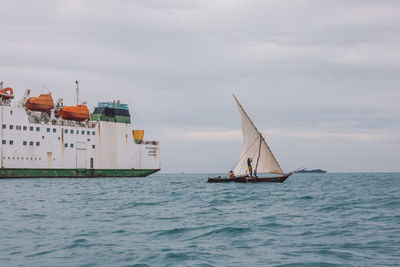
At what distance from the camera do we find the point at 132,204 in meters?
24.8

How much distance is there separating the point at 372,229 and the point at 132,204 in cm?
1363

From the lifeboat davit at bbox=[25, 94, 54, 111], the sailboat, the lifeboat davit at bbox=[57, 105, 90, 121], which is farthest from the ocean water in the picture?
the lifeboat davit at bbox=[57, 105, 90, 121]

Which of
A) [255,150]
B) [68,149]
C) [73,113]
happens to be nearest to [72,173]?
[68,149]

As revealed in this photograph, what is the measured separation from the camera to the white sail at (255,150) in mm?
46875

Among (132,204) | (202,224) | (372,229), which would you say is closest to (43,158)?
(132,204)

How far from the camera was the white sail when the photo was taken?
4688 centimetres

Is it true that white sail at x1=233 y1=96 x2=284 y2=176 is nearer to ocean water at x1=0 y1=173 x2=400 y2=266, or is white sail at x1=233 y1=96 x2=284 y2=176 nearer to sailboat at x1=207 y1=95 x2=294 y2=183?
sailboat at x1=207 y1=95 x2=294 y2=183

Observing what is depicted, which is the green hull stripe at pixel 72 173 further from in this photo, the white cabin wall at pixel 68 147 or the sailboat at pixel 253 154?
the sailboat at pixel 253 154

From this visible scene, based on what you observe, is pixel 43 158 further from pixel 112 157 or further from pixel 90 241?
pixel 90 241

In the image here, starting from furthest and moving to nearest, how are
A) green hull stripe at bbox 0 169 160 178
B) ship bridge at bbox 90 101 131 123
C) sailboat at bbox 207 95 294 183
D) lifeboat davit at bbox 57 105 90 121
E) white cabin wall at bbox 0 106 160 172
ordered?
ship bridge at bbox 90 101 131 123, lifeboat davit at bbox 57 105 90 121, white cabin wall at bbox 0 106 160 172, green hull stripe at bbox 0 169 160 178, sailboat at bbox 207 95 294 183

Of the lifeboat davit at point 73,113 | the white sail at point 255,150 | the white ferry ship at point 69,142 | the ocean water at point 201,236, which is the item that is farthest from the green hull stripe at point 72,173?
the ocean water at point 201,236

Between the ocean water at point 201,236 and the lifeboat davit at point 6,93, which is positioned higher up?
the lifeboat davit at point 6,93

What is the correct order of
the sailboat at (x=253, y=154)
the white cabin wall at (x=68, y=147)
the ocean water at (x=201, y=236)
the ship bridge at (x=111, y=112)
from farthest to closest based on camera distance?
the ship bridge at (x=111, y=112), the white cabin wall at (x=68, y=147), the sailboat at (x=253, y=154), the ocean water at (x=201, y=236)

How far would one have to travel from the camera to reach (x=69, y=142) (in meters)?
67.8
